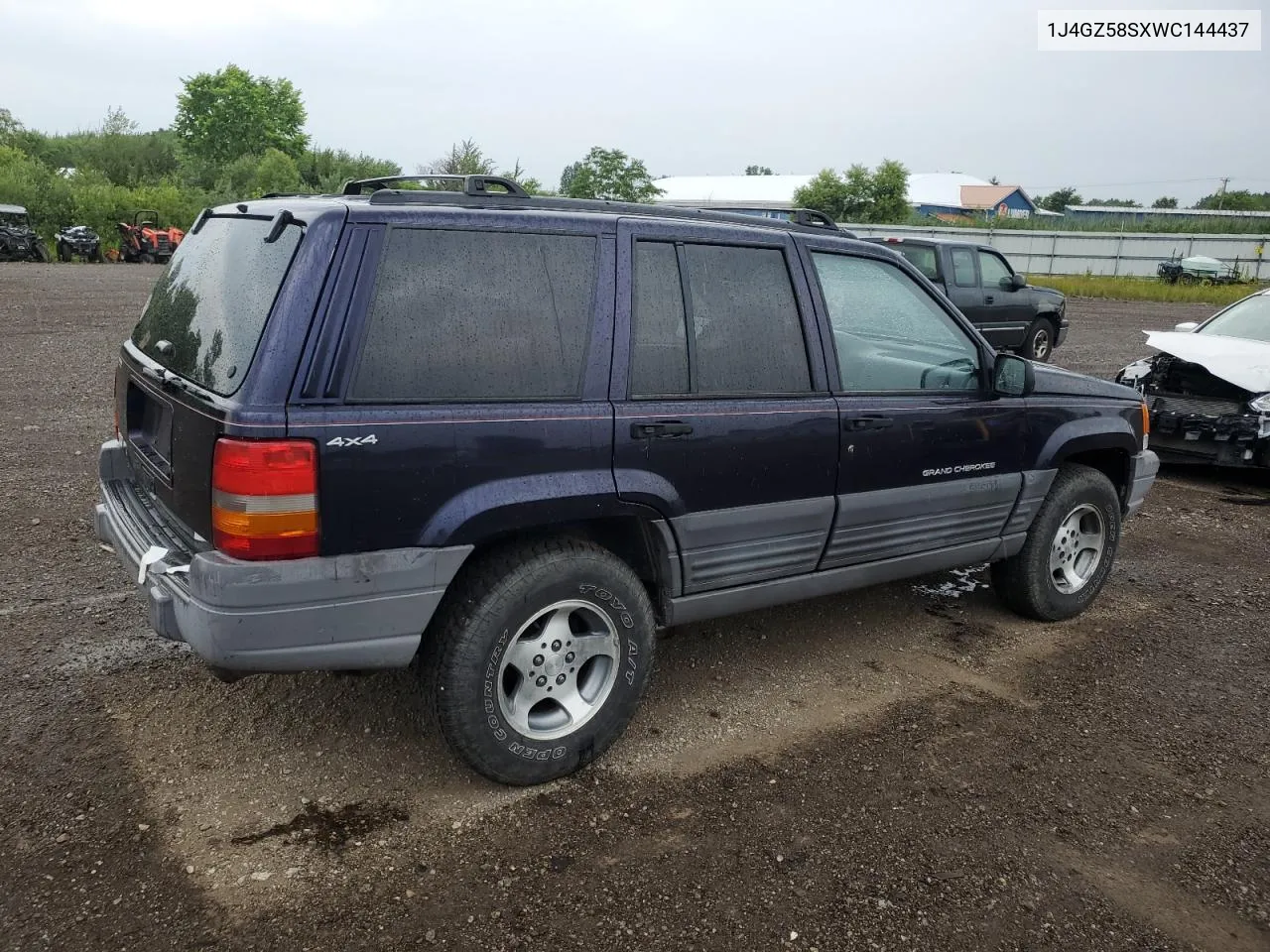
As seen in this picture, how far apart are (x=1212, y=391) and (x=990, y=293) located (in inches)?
212

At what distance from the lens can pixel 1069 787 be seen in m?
3.38

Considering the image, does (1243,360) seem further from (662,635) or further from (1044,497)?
(662,635)

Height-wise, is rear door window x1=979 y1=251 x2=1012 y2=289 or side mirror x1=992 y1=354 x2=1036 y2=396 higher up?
rear door window x1=979 y1=251 x2=1012 y2=289

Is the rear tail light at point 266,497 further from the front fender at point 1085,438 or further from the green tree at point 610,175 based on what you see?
the green tree at point 610,175

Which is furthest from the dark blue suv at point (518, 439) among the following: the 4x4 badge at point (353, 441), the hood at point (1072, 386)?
the hood at point (1072, 386)

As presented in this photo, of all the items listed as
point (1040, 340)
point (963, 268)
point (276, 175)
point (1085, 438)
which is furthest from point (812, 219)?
point (276, 175)

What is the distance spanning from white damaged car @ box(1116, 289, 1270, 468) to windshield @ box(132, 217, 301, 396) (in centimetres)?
717

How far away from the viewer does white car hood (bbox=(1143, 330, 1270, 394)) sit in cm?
748

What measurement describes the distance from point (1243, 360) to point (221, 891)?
316 inches

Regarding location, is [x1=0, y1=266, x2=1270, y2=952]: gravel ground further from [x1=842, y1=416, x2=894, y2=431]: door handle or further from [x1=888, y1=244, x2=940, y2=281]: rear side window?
[x1=888, y1=244, x2=940, y2=281]: rear side window

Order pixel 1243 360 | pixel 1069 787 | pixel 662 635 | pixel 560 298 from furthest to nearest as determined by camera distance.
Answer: pixel 1243 360, pixel 662 635, pixel 1069 787, pixel 560 298

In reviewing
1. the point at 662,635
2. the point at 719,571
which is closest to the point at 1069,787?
the point at 719,571

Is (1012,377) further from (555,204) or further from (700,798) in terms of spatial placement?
(700,798)

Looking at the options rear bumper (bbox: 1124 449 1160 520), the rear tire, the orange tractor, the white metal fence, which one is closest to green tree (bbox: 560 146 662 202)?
the white metal fence
